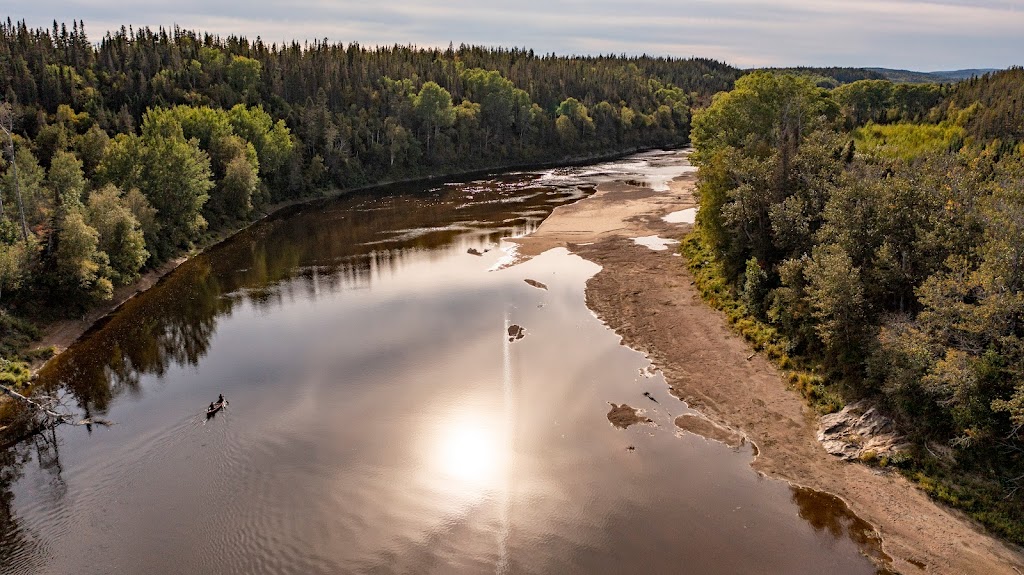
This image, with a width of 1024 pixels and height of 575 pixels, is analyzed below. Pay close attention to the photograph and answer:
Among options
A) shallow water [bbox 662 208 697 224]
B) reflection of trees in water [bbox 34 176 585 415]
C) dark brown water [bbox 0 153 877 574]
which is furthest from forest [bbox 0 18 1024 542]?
shallow water [bbox 662 208 697 224]

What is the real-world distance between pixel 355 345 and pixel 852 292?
2916 cm

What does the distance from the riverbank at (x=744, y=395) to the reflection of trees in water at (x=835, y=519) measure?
326mm

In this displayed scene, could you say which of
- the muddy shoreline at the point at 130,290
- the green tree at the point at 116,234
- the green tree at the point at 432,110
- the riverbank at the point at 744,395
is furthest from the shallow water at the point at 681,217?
the green tree at the point at 432,110

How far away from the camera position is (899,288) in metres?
32.0

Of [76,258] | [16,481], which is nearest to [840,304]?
[16,481]

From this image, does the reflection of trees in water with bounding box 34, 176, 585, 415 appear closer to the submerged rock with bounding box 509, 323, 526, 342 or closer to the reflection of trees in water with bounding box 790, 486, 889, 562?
the submerged rock with bounding box 509, 323, 526, 342

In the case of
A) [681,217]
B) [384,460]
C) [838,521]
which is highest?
[681,217]

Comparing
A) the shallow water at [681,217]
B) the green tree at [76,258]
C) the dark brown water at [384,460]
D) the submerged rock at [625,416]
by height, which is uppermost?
the green tree at [76,258]

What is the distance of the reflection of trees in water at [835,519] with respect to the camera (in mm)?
23656

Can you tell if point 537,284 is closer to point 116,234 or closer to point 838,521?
point 838,521

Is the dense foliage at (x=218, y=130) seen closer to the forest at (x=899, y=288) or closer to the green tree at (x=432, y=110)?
the green tree at (x=432, y=110)

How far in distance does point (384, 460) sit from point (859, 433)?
72.9 ft

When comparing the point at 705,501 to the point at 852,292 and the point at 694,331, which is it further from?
the point at 694,331

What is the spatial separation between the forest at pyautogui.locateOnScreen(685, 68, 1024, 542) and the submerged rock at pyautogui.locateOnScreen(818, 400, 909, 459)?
0.56 m
